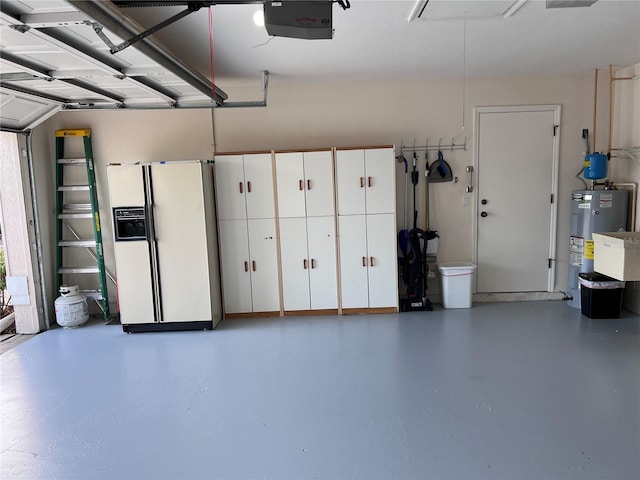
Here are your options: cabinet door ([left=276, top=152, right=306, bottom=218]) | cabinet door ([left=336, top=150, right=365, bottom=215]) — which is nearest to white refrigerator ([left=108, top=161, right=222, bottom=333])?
cabinet door ([left=276, top=152, right=306, bottom=218])

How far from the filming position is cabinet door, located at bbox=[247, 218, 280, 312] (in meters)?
4.85

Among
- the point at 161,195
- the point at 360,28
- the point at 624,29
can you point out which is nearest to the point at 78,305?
the point at 161,195

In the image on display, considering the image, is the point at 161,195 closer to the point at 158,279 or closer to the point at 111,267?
the point at 158,279

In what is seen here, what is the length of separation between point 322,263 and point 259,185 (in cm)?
117

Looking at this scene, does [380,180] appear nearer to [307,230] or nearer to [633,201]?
[307,230]

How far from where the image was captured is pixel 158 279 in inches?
178

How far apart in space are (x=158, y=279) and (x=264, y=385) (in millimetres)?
1979

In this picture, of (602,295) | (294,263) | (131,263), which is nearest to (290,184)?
(294,263)

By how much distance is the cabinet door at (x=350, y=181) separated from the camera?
185 inches

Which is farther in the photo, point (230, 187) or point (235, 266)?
point (235, 266)

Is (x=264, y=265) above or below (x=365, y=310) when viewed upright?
above

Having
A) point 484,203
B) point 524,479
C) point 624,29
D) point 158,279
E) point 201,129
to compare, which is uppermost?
point 624,29

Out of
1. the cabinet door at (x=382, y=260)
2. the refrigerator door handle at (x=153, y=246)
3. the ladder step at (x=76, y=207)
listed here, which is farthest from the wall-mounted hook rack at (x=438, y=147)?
the ladder step at (x=76, y=207)

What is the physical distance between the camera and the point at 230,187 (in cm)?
478
